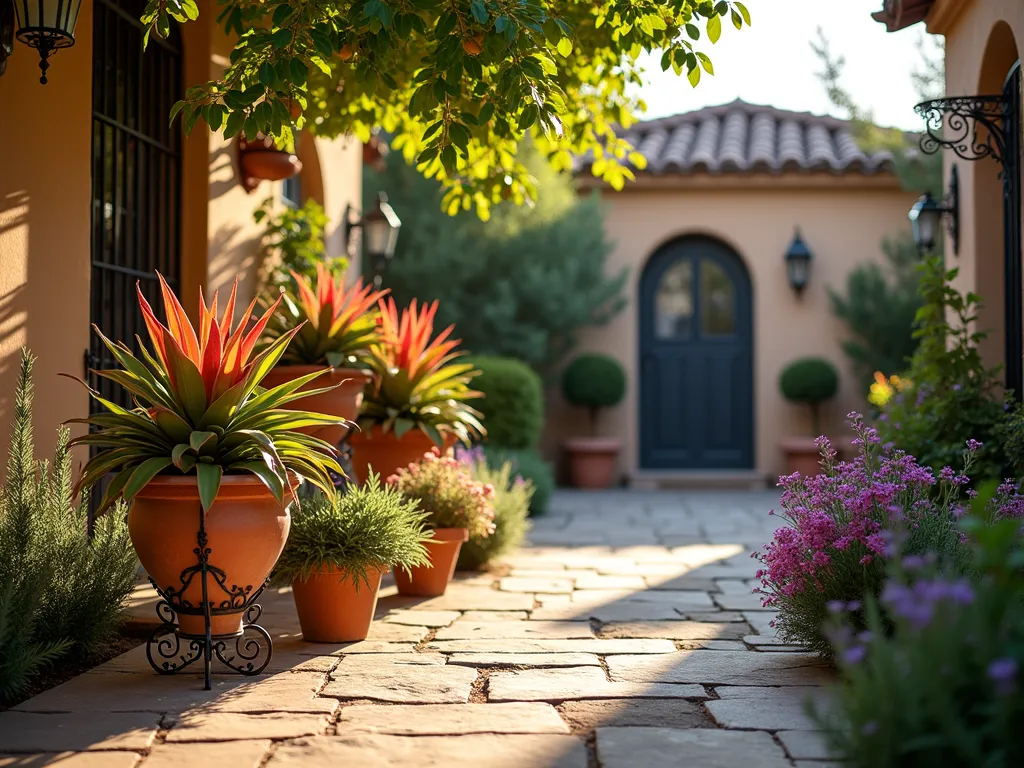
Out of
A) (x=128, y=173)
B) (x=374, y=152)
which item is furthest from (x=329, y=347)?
(x=374, y=152)

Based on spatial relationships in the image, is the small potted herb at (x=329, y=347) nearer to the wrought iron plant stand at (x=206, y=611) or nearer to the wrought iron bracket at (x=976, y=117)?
the wrought iron plant stand at (x=206, y=611)

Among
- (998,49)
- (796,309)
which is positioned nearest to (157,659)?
(998,49)

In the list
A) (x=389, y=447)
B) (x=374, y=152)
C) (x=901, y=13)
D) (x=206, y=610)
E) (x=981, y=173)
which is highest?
(x=374, y=152)

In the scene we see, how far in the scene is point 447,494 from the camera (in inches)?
214

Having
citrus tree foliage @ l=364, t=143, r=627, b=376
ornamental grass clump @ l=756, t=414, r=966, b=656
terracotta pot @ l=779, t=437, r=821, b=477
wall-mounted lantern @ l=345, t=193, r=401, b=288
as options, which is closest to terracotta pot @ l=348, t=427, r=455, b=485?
ornamental grass clump @ l=756, t=414, r=966, b=656

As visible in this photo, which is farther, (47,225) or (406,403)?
(406,403)

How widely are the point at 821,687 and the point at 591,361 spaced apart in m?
8.67

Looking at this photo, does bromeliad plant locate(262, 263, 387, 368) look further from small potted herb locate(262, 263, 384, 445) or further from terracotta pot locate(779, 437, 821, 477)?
terracotta pot locate(779, 437, 821, 477)

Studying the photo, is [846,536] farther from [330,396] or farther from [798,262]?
[798,262]

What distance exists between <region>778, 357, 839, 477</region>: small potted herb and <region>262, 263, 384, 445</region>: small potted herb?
7.22 meters

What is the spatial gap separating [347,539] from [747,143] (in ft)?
35.7

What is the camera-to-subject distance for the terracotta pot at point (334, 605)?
4152 millimetres

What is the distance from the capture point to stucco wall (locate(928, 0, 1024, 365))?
19.0 ft

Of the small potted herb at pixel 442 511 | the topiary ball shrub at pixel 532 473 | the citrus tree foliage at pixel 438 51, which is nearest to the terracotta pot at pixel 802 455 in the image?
the topiary ball shrub at pixel 532 473
